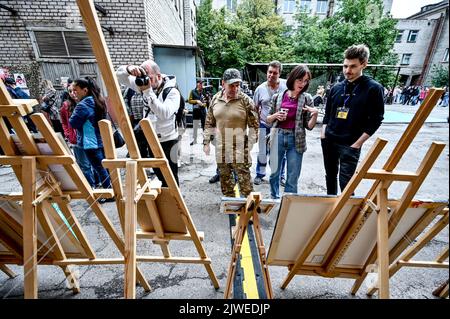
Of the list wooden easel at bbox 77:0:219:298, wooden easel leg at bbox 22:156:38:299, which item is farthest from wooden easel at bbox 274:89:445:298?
wooden easel leg at bbox 22:156:38:299

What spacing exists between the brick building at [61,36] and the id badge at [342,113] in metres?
5.14

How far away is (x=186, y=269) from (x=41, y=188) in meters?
1.44

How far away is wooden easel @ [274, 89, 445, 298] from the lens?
100 centimetres

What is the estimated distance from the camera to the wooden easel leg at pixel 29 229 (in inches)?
41.5

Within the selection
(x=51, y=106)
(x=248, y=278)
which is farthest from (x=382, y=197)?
(x=51, y=106)

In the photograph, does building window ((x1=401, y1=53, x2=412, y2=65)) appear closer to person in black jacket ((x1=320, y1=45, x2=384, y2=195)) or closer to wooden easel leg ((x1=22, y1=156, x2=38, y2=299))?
person in black jacket ((x1=320, y1=45, x2=384, y2=195))

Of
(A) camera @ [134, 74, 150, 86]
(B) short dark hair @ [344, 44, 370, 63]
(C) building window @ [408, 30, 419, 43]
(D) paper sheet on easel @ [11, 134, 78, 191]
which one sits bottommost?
(D) paper sheet on easel @ [11, 134, 78, 191]

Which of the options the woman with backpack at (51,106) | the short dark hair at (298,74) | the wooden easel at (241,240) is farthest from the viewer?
the woman with backpack at (51,106)

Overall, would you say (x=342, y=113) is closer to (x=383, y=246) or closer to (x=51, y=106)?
(x=383, y=246)

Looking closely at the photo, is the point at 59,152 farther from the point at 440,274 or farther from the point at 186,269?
the point at 440,274

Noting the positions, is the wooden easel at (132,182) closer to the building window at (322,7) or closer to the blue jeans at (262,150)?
the blue jeans at (262,150)

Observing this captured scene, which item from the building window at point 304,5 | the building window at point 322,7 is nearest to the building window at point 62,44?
the building window at point 304,5

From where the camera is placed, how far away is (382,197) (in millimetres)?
1130
